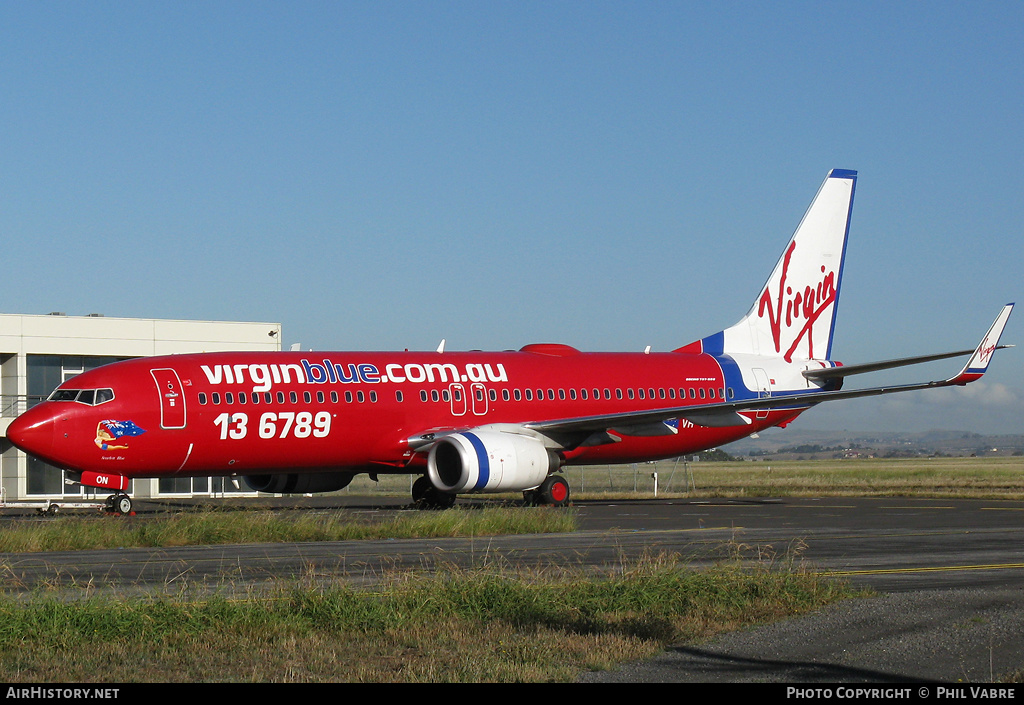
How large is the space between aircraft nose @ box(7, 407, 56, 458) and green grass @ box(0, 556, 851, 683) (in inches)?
694

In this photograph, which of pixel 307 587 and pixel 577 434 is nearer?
pixel 307 587

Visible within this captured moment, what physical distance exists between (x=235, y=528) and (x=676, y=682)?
14635 mm

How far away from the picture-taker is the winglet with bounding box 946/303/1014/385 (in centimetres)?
2817

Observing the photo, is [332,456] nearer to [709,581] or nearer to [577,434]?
[577,434]

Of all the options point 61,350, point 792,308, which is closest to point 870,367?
point 792,308

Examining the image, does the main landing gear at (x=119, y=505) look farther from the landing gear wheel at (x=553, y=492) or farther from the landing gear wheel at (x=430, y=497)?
the landing gear wheel at (x=553, y=492)

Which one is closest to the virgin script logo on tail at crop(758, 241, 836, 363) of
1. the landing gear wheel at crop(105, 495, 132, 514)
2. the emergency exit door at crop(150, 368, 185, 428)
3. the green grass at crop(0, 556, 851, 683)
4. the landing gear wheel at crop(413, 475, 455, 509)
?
the landing gear wheel at crop(413, 475, 455, 509)

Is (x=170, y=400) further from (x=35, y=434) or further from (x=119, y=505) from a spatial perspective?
(x=35, y=434)

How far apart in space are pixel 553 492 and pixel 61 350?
20210 mm

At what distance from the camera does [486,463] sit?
96.4ft

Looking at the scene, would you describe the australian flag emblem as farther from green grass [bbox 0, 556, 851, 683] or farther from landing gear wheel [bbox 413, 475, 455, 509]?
green grass [bbox 0, 556, 851, 683]

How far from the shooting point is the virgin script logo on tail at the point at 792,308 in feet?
130

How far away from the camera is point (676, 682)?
8.45 m
